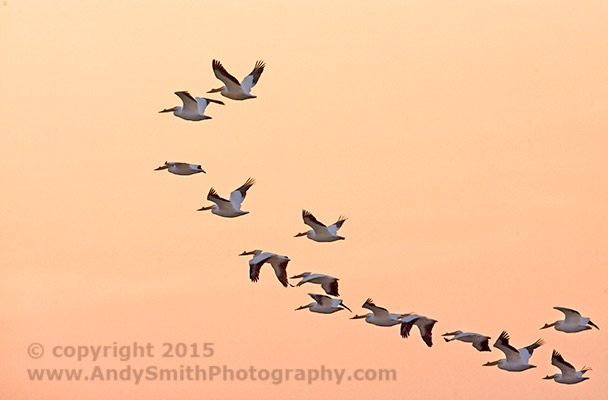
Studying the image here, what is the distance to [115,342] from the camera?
33.9 feet

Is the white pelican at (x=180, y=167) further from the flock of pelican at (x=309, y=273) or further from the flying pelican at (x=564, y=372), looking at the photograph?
the flying pelican at (x=564, y=372)

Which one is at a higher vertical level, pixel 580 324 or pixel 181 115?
pixel 181 115

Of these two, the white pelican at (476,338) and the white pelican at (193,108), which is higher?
the white pelican at (193,108)

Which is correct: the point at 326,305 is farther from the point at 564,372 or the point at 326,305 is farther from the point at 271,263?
the point at 564,372

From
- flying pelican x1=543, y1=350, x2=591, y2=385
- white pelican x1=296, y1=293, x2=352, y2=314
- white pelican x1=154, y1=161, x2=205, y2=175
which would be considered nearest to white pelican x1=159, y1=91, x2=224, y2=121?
white pelican x1=154, y1=161, x2=205, y2=175

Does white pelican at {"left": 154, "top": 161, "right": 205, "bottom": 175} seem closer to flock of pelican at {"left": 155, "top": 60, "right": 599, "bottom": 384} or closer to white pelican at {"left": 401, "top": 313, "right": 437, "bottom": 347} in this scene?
flock of pelican at {"left": 155, "top": 60, "right": 599, "bottom": 384}

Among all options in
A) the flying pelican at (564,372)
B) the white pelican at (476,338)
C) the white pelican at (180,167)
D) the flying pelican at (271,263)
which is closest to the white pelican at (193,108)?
the white pelican at (180,167)

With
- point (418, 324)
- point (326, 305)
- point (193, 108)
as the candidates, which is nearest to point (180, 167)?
point (193, 108)

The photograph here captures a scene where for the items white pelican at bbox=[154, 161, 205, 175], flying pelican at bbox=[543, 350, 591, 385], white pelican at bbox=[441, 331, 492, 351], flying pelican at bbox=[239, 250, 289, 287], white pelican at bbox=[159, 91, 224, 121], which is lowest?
flying pelican at bbox=[543, 350, 591, 385]

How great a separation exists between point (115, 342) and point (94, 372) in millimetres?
399

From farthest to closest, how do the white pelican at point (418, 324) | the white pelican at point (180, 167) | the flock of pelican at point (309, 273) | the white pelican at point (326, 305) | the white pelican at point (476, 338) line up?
1. the white pelican at point (326, 305)
2. the white pelican at point (418, 324)
3. the white pelican at point (476, 338)
4. the white pelican at point (180, 167)
5. the flock of pelican at point (309, 273)

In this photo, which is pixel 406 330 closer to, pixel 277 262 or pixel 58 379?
pixel 277 262

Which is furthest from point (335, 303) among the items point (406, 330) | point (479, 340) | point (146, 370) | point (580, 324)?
point (146, 370)

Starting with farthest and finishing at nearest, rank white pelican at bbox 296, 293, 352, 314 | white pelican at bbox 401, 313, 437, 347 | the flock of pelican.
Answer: white pelican at bbox 296, 293, 352, 314 → white pelican at bbox 401, 313, 437, 347 → the flock of pelican
